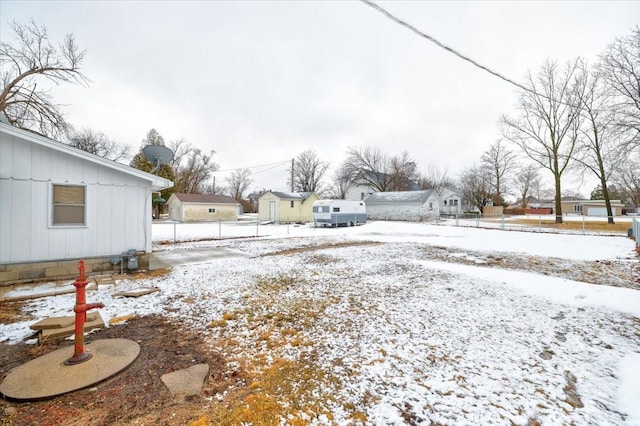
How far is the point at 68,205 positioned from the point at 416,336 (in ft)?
25.1

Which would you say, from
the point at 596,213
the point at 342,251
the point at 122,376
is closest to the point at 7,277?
the point at 122,376

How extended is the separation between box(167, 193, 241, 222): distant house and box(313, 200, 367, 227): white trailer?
1449 centimetres

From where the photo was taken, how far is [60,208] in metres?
6.14

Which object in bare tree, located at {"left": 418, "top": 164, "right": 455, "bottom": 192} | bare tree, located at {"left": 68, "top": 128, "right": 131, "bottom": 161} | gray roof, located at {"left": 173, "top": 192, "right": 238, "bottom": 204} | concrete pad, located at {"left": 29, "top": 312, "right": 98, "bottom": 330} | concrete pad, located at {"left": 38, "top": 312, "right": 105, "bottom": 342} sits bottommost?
concrete pad, located at {"left": 38, "top": 312, "right": 105, "bottom": 342}

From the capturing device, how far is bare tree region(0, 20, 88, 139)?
12.7 m

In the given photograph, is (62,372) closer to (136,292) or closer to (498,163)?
(136,292)

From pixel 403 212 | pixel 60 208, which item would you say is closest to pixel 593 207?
pixel 403 212

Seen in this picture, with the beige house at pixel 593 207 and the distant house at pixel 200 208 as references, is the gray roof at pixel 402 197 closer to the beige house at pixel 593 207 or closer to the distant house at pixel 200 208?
the distant house at pixel 200 208

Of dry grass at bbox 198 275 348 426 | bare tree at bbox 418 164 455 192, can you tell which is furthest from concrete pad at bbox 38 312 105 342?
bare tree at bbox 418 164 455 192

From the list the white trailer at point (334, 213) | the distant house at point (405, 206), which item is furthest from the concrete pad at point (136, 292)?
the distant house at point (405, 206)

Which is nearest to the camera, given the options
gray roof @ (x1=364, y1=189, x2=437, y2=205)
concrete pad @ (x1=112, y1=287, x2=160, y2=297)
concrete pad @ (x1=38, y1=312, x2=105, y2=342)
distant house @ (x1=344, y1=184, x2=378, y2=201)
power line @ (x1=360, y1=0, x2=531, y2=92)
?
concrete pad @ (x1=38, y1=312, x2=105, y2=342)

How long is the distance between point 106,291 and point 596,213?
64.3 m

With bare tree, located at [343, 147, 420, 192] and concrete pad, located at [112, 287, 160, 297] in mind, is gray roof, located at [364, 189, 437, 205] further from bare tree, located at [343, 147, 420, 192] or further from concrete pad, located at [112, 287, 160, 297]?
concrete pad, located at [112, 287, 160, 297]

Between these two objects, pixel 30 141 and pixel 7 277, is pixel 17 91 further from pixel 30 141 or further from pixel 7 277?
pixel 7 277
